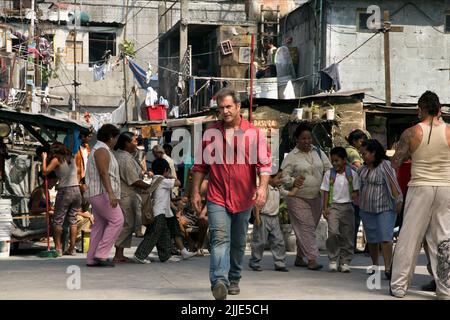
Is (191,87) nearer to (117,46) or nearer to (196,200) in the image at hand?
(117,46)

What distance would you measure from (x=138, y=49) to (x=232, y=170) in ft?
136

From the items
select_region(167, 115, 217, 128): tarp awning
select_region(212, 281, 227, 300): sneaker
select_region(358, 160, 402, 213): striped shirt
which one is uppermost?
select_region(167, 115, 217, 128): tarp awning

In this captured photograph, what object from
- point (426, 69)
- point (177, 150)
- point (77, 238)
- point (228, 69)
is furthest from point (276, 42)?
point (77, 238)

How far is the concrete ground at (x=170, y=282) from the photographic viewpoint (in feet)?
27.5

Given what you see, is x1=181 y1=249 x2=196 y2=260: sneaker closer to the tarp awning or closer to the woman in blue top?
the woman in blue top

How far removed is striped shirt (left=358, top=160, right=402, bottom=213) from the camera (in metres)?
10.1

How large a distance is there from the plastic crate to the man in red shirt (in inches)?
1102

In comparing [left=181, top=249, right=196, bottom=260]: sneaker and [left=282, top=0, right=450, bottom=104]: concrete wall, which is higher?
[left=282, top=0, right=450, bottom=104]: concrete wall

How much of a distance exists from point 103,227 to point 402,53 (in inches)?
836

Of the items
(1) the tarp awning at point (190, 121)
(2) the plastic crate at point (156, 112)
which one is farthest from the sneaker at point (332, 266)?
(2) the plastic crate at point (156, 112)

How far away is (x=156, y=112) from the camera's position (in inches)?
1433

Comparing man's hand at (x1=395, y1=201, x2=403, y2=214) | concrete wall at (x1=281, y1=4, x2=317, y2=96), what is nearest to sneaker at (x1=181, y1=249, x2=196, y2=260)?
man's hand at (x1=395, y1=201, x2=403, y2=214)

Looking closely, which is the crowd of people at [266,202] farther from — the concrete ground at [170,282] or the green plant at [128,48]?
the green plant at [128,48]
